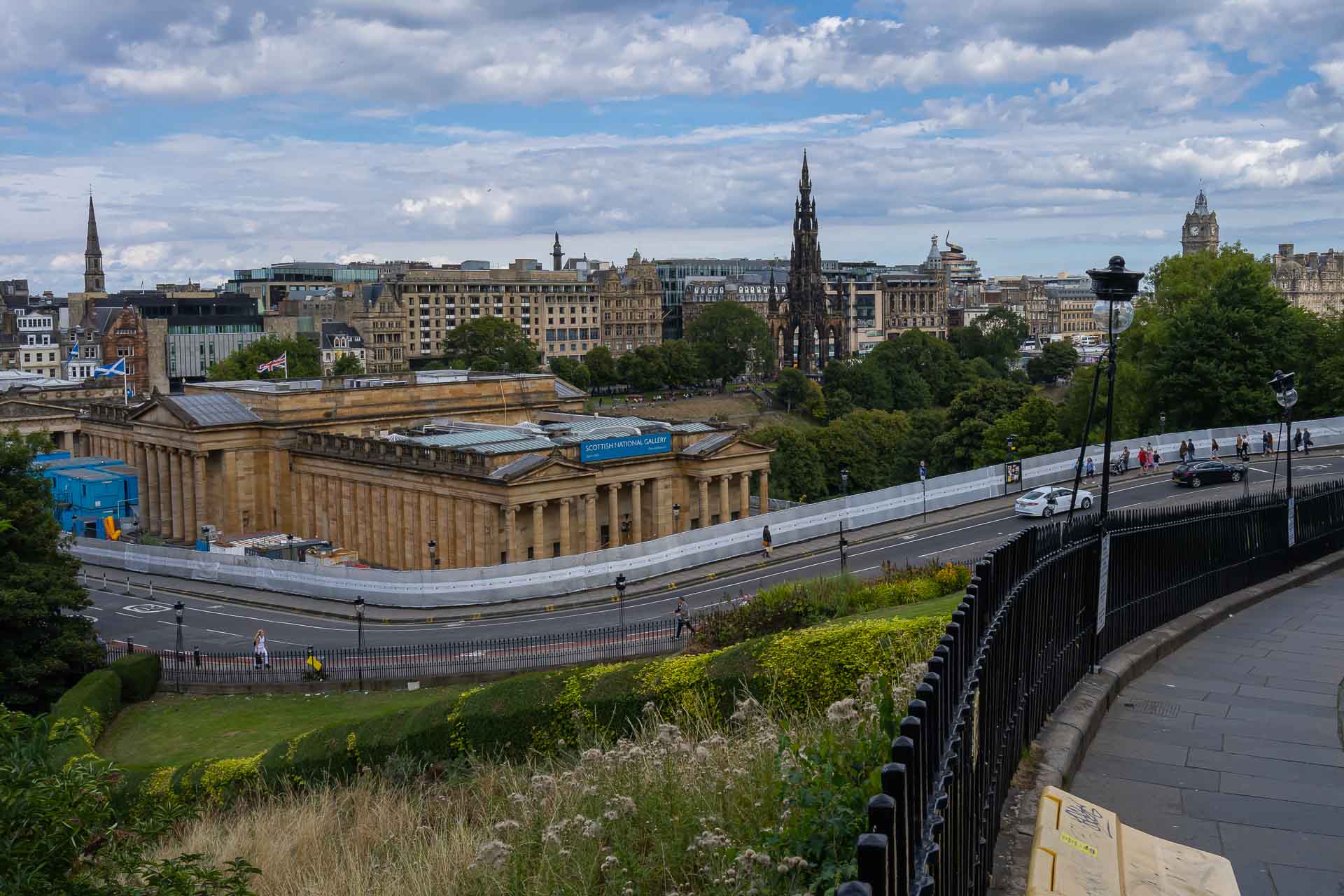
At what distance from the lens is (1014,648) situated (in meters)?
10.0

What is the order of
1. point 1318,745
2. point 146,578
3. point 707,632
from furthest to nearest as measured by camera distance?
point 146,578
point 707,632
point 1318,745

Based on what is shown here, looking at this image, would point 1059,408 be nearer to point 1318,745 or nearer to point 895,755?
point 1318,745

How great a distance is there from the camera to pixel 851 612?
2783cm

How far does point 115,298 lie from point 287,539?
12649cm

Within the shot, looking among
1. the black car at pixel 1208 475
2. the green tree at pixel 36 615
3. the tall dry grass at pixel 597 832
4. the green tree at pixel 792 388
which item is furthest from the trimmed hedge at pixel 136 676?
the green tree at pixel 792 388

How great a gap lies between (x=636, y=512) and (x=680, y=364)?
94.7 metres

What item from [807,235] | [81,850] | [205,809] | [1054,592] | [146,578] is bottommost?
[146,578]

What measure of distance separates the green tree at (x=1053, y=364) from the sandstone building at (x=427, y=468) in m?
106

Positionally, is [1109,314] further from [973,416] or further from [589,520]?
[973,416]

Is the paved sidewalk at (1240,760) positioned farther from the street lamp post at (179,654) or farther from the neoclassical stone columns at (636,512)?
the neoclassical stone columns at (636,512)

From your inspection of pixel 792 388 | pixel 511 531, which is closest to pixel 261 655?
pixel 511 531

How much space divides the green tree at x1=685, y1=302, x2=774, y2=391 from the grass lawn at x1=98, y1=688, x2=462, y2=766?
125259mm

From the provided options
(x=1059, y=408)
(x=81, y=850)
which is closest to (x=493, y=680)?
(x=81, y=850)

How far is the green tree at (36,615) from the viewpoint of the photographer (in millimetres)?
38875
